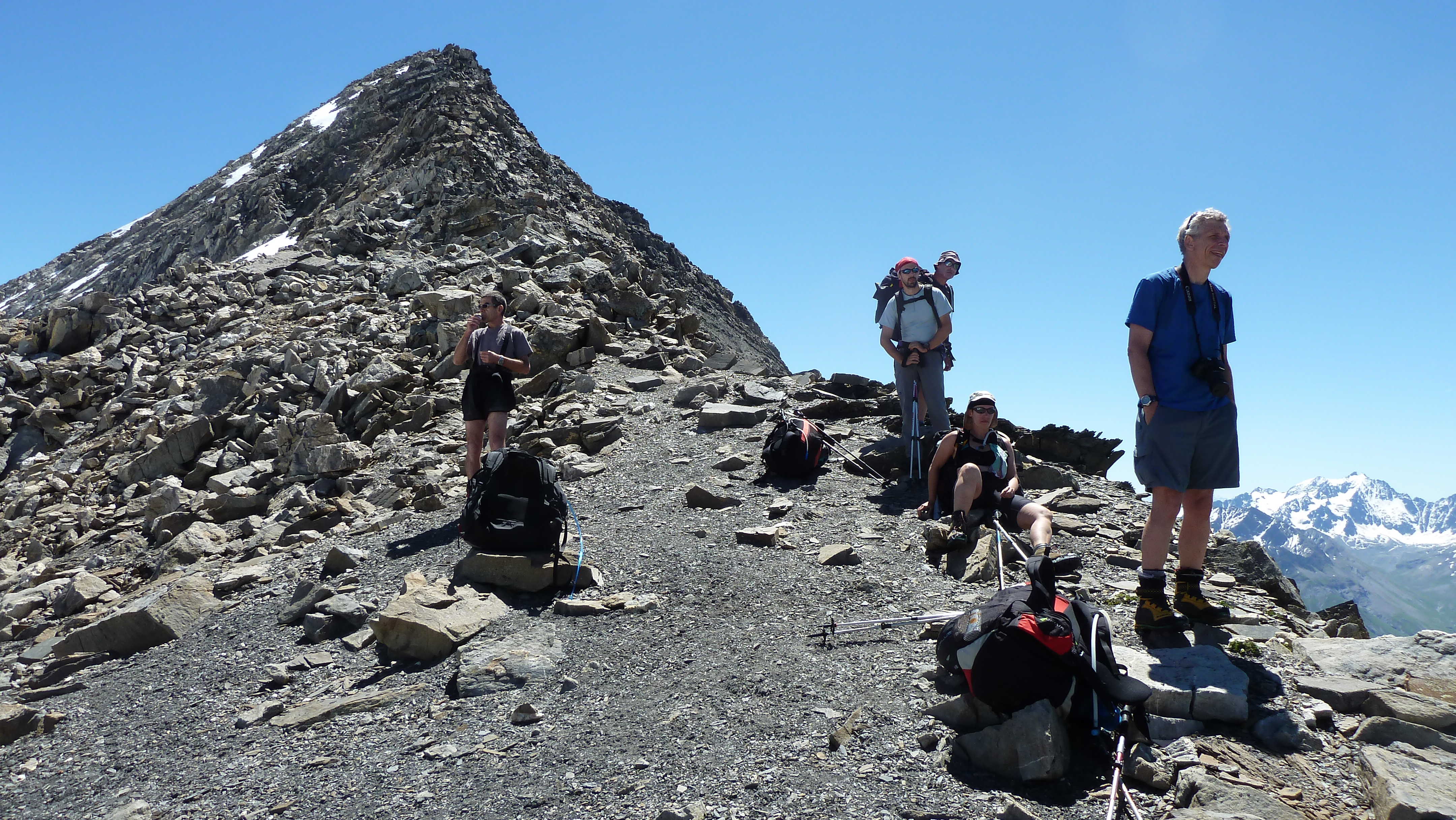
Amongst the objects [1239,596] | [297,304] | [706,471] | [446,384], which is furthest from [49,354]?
[1239,596]

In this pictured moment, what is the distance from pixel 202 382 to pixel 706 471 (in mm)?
9723

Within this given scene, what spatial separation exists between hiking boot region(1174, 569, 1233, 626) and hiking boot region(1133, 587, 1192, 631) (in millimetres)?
119

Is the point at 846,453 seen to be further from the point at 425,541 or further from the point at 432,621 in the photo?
the point at 432,621

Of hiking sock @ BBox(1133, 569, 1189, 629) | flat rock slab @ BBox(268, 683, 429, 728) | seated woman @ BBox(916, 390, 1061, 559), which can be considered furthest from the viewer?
seated woman @ BBox(916, 390, 1061, 559)

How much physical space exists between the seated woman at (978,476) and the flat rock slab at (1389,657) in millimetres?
1903

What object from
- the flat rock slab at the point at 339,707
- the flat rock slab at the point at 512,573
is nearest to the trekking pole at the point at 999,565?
the flat rock slab at the point at 512,573

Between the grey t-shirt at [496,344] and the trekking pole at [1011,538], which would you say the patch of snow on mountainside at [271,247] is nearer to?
the grey t-shirt at [496,344]

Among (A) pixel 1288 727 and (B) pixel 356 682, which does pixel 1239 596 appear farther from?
(B) pixel 356 682

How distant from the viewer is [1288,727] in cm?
404

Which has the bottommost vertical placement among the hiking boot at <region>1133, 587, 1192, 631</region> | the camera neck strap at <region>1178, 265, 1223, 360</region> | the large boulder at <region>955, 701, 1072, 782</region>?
the large boulder at <region>955, 701, 1072, 782</region>

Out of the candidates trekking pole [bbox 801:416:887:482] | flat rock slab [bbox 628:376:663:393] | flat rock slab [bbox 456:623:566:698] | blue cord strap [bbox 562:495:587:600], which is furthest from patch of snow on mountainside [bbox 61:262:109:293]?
flat rock slab [bbox 456:623:566:698]

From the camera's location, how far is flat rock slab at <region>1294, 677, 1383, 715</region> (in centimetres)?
422

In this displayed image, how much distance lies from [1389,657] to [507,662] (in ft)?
17.0

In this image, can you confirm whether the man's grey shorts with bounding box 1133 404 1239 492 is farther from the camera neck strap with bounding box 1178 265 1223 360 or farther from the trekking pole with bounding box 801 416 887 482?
the trekking pole with bounding box 801 416 887 482
